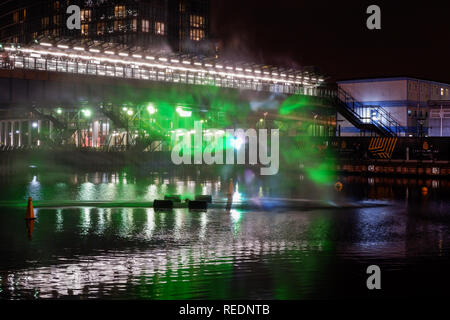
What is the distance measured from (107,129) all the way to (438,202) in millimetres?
96258

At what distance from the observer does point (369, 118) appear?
9094cm

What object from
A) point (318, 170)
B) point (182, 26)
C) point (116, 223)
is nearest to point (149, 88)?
point (318, 170)

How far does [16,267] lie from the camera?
1627 centimetres

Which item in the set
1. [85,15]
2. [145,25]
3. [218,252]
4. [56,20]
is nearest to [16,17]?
[56,20]

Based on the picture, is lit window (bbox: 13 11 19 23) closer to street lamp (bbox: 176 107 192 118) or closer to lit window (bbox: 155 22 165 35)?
lit window (bbox: 155 22 165 35)

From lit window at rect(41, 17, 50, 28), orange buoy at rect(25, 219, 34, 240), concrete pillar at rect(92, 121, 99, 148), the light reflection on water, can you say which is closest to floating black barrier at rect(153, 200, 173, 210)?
the light reflection on water

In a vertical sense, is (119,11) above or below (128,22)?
above

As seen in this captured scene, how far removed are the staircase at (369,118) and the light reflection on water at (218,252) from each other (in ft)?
192

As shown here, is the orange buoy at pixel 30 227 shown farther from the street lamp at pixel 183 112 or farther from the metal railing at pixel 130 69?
the street lamp at pixel 183 112

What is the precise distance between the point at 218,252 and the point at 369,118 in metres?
75.7

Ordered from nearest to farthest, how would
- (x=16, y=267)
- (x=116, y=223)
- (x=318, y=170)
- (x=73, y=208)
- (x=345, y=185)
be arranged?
(x=16, y=267) → (x=116, y=223) → (x=73, y=208) → (x=345, y=185) → (x=318, y=170)

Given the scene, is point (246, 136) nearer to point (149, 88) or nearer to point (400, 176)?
point (149, 88)

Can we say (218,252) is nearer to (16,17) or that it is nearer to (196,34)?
(196,34)
